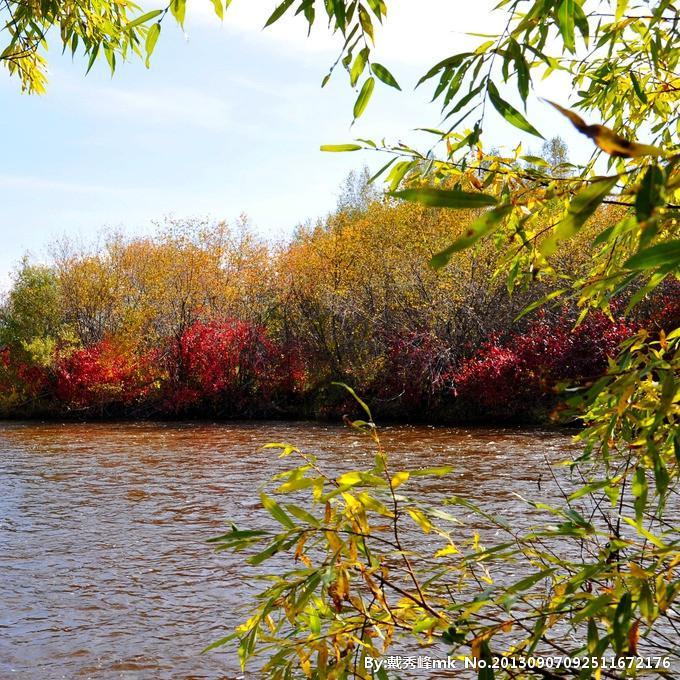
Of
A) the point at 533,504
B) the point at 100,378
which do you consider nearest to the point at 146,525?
the point at 533,504

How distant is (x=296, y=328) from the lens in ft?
74.3

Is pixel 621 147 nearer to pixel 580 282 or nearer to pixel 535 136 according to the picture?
pixel 535 136

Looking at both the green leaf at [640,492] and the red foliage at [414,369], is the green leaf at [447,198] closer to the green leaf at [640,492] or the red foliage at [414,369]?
the green leaf at [640,492]

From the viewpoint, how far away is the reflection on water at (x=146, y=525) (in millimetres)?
4559

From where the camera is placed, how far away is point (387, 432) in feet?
50.6

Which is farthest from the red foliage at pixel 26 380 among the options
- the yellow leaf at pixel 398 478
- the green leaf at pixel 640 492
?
the green leaf at pixel 640 492

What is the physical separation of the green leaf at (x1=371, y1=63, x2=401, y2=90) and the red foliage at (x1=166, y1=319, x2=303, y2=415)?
19.4 metres

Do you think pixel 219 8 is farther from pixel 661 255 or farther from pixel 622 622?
pixel 622 622

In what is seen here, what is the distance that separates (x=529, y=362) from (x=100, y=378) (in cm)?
Result: 1210

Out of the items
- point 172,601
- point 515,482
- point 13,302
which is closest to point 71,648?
point 172,601

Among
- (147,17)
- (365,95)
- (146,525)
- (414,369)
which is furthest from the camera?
(414,369)

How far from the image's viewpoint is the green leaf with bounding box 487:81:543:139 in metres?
1.38

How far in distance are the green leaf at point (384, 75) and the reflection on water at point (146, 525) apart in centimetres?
145

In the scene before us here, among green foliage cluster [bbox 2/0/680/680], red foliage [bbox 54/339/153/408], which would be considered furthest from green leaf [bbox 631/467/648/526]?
red foliage [bbox 54/339/153/408]
